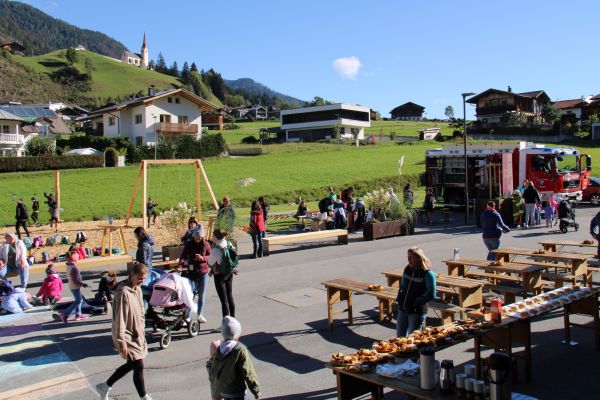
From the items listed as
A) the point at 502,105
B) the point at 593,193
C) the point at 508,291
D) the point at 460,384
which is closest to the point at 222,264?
the point at 508,291

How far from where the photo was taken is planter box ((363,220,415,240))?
19.1 m

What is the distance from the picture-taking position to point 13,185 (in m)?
36.8

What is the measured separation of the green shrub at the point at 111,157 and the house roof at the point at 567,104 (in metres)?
74.6

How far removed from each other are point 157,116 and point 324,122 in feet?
119

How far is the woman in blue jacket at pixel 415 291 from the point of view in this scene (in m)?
7.02

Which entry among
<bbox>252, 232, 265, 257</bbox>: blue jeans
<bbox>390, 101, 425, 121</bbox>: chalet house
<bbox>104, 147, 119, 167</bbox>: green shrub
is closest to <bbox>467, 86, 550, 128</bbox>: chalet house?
<bbox>390, 101, 425, 121</bbox>: chalet house

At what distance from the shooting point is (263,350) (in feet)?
27.3

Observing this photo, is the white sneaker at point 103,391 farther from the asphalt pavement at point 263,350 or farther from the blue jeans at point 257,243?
the blue jeans at point 257,243

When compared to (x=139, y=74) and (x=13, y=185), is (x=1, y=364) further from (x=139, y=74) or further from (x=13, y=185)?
(x=139, y=74)

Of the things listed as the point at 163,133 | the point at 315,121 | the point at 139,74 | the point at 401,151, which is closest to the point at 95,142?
the point at 163,133

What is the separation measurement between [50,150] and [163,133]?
12.2 metres

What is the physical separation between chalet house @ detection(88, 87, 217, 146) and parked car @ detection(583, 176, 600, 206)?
43110mm

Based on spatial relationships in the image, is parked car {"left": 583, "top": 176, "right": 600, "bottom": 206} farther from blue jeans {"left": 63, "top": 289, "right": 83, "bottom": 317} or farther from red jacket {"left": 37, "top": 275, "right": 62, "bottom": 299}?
blue jeans {"left": 63, "top": 289, "right": 83, "bottom": 317}

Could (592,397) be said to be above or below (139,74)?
below
